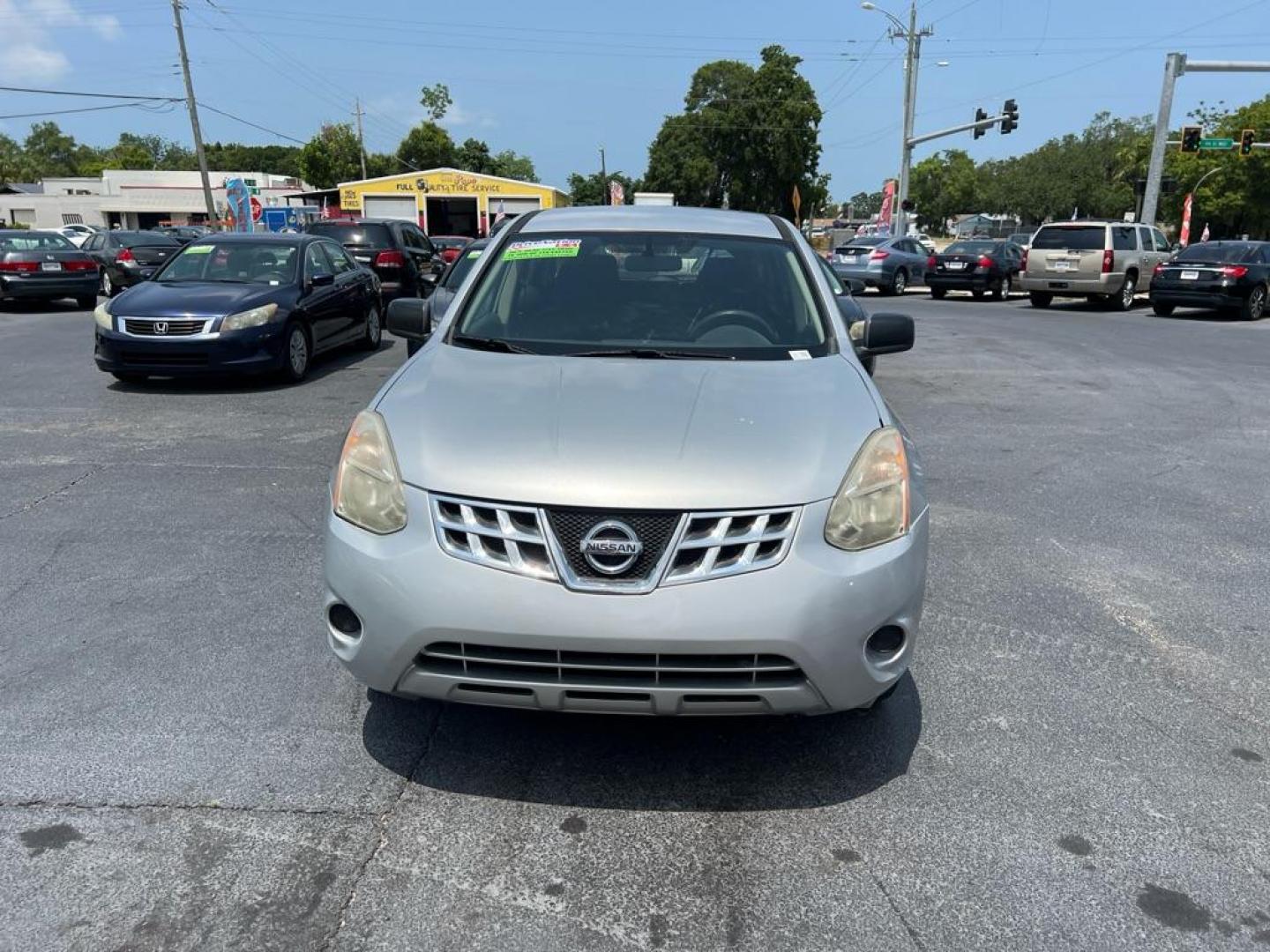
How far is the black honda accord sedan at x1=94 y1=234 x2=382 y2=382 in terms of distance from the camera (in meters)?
9.40

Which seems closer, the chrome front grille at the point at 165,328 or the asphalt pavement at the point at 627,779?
the asphalt pavement at the point at 627,779

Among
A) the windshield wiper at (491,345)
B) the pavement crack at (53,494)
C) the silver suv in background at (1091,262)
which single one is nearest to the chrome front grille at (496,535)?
the windshield wiper at (491,345)

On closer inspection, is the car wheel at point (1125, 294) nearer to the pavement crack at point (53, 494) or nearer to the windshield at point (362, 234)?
the windshield at point (362, 234)

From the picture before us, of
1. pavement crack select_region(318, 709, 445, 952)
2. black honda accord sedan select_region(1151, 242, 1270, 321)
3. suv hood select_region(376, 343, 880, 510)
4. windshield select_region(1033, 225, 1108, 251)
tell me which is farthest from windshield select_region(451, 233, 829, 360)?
windshield select_region(1033, 225, 1108, 251)

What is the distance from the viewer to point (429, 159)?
91.6 m

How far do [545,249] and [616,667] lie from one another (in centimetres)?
238

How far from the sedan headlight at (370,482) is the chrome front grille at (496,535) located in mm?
160

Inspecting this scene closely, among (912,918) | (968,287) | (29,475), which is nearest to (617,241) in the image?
(912,918)

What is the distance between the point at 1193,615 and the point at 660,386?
2.94 meters

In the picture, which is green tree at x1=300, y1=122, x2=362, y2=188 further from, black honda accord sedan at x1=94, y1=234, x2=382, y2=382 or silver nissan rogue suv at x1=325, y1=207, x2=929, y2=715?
silver nissan rogue suv at x1=325, y1=207, x2=929, y2=715

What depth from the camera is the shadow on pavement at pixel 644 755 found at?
120 inches

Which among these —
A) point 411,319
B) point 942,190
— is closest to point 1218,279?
point 411,319

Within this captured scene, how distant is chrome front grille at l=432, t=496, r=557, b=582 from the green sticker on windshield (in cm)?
195

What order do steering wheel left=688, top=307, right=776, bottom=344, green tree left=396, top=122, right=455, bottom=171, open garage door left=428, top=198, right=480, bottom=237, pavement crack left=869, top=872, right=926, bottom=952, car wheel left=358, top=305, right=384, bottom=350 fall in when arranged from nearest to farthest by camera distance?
pavement crack left=869, top=872, right=926, bottom=952, steering wheel left=688, top=307, right=776, bottom=344, car wheel left=358, top=305, right=384, bottom=350, open garage door left=428, top=198, right=480, bottom=237, green tree left=396, top=122, right=455, bottom=171
